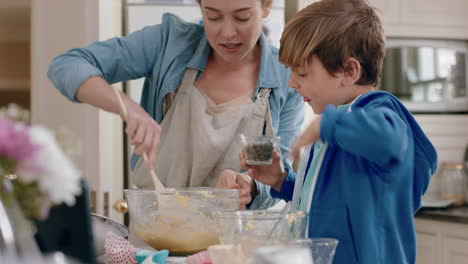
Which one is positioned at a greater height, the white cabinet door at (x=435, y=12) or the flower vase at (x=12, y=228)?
the white cabinet door at (x=435, y=12)

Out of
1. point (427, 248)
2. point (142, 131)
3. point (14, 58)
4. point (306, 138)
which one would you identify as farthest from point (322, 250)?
point (14, 58)

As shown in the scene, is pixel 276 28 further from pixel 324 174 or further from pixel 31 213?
pixel 31 213

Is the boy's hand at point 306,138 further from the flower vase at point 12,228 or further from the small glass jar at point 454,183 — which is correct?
the small glass jar at point 454,183

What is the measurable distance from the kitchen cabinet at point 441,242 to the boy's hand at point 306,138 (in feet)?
6.94

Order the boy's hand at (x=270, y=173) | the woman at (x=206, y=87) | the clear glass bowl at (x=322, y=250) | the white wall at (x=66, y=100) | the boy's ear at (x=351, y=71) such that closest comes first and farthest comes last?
the clear glass bowl at (x=322, y=250) < the boy's ear at (x=351, y=71) < the boy's hand at (x=270, y=173) < the woman at (x=206, y=87) < the white wall at (x=66, y=100)

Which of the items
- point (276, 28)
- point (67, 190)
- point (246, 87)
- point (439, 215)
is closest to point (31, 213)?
point (67, 190)

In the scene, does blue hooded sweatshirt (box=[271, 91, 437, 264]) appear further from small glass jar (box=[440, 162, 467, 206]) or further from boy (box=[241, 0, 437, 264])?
small glass jar (box=[440, 162, 467, 206])

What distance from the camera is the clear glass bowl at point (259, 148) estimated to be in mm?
1229

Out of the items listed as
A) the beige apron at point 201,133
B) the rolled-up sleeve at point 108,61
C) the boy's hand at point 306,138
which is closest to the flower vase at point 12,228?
the boy's hand at point 306,138

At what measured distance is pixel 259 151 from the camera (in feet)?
4.09

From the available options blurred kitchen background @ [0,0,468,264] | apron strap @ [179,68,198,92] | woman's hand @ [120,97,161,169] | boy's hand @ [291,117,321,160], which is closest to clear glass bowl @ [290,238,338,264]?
boy's hand @ [291,117,321,160]

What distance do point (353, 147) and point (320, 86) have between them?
0.29m

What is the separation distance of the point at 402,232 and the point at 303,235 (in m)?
0.33

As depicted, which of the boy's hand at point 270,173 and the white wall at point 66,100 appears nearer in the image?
the boy's hand at point 270,173
